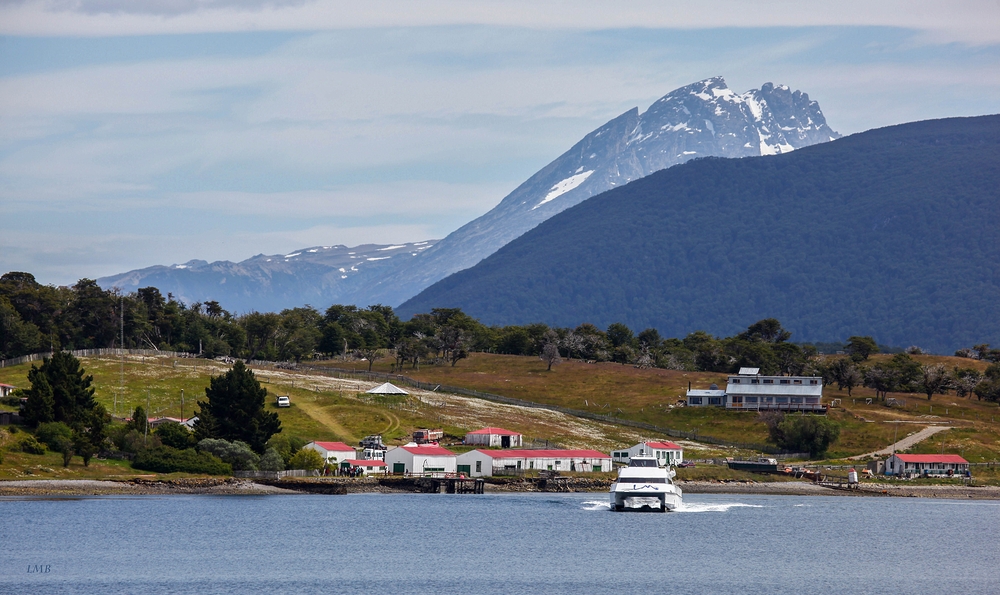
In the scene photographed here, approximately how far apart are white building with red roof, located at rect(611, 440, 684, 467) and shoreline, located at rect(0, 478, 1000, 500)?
536 cm

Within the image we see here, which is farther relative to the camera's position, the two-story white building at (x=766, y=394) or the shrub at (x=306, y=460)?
the two-story white building at (x=766, y=394)

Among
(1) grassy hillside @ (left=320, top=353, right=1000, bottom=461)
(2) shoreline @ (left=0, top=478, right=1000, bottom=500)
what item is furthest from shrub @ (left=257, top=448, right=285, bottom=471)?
(1) grassy hillside @ (left=320, top=353, right=1000, bottom=461)

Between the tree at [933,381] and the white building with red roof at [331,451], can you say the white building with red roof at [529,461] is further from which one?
the tree at [933,381]

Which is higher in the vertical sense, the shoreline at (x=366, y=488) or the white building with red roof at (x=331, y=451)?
the white building with red roof at (x=331, y=451)

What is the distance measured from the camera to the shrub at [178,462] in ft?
363

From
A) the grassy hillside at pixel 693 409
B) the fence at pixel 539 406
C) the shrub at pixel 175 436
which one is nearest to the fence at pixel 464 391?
the fence at pixel 539 406

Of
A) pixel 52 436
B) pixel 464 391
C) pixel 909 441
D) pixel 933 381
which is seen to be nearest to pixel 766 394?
pixel 909 441

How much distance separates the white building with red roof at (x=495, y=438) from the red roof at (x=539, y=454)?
15.2 feet

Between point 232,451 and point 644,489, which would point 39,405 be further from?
point 644,489

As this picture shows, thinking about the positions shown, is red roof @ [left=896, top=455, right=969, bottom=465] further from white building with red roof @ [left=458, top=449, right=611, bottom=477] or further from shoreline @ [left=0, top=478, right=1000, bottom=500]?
white building with red roof @ [left=458, top=449, right=611, bottom=477]

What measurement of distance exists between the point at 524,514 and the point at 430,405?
55049 millimetres

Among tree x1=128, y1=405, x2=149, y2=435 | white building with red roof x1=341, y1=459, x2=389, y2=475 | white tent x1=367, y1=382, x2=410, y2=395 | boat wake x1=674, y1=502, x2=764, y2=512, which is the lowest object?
boat wake x1=674, y1=502, x2=764, y2=512

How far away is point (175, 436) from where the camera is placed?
378ft

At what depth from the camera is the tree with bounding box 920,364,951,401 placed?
181750mm
